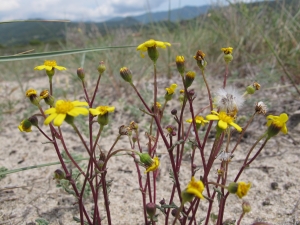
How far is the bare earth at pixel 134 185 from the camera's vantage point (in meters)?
1.57

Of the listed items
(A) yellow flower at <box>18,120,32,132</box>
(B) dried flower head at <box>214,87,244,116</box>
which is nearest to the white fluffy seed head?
(B) dried flower head at <box>214,87,244,116</box>

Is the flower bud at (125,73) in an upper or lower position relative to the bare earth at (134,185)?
upper

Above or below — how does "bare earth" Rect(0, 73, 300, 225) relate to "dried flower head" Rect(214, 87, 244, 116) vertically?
below

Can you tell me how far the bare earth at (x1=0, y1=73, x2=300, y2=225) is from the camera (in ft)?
5.15

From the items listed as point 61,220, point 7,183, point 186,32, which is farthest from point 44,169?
point 186,32

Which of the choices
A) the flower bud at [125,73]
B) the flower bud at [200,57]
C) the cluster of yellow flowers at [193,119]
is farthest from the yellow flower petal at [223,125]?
the flower bud at [125,73]

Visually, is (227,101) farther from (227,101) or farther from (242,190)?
(242,190)

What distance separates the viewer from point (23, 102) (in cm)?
354

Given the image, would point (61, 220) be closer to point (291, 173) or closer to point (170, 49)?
point (291, 173)

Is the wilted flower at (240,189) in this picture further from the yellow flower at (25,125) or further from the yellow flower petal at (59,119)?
the yellow flower at (25,125)

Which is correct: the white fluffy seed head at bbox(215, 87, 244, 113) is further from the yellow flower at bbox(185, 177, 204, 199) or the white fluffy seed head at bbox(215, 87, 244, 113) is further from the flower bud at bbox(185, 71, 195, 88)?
the yellow flower at bbox(185, 177, 204, 199)

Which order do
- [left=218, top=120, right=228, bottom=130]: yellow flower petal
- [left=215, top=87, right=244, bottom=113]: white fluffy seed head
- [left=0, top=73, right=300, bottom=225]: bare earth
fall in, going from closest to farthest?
[left=218, top=120, right=228, bottom=130]: yellow flower petal → [left=215, top=87, right=244, bottom=113]: white fluffy seed head → [left=0, top=73, right=300, bottom=225]: bare earth

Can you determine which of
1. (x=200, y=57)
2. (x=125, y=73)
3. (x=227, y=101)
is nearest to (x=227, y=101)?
(x=227, y=101)

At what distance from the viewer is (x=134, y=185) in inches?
73.7
